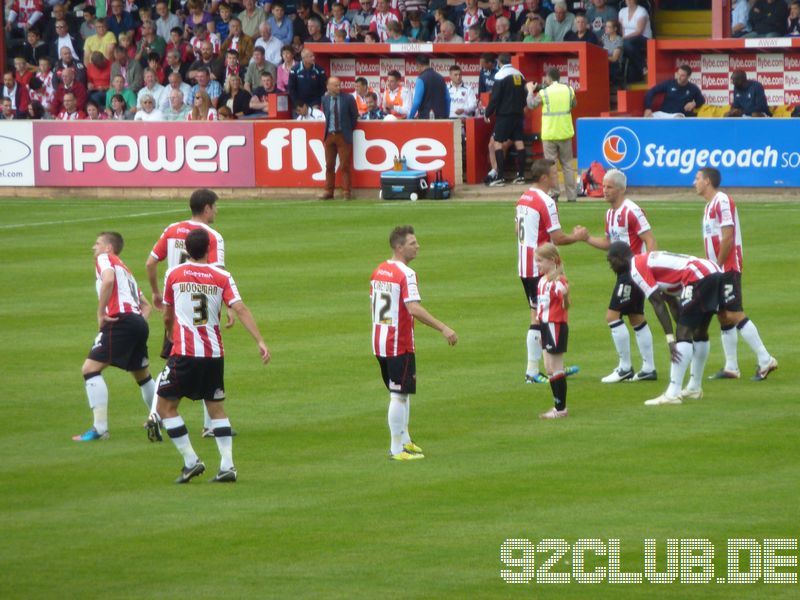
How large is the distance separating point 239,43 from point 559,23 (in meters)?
7.33

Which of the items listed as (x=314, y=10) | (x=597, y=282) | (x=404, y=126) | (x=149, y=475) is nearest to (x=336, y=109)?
(x=404, y=126)

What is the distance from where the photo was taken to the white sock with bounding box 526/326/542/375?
14.9 meters

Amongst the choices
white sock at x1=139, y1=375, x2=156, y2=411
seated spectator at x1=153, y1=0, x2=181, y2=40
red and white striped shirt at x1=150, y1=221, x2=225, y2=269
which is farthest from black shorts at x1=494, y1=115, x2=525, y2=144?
white sock at x1=139, y1=375, x2=156, y2=411

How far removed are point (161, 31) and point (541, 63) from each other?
9726 mm

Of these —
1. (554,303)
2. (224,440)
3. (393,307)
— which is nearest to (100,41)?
(554,303)

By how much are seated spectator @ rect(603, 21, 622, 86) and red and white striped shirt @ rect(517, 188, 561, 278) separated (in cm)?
1861

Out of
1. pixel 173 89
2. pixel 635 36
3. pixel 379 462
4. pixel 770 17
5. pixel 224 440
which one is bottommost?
pixel 379 462

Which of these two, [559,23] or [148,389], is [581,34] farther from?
[148,389]

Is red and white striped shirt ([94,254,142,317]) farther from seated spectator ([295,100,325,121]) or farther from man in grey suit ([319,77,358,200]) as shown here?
seated spectator ([295,100,325,121])

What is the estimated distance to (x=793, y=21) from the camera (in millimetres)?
32188

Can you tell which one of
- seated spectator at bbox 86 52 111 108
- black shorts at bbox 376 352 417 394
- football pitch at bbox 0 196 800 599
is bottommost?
football pitch at bbox 0 196 800 599

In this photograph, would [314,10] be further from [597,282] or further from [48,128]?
[597,282]

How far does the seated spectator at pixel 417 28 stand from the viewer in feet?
115

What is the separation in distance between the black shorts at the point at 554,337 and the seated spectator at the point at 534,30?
67.9 ft
